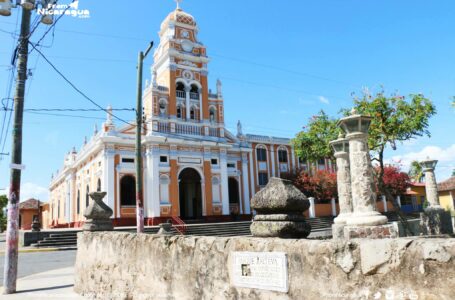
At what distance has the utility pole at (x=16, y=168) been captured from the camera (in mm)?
7555

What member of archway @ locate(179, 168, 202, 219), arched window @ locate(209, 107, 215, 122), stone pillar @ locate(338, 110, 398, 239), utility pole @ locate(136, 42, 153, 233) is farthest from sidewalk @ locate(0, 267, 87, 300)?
arched window @ locate(209, 107, 215, 122)

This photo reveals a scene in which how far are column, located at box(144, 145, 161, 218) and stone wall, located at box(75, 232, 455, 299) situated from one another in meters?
18.2

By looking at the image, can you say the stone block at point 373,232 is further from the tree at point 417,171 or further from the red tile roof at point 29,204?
the red tile roof at point 29,204

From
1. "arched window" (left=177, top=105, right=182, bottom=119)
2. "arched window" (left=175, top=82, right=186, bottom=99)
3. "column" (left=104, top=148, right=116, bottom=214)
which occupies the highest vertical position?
"arched window" (left=175, top=82, right=186, bottom=99)

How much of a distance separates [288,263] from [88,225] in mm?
5086

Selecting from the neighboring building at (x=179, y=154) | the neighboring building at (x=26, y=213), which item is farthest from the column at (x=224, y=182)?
the neighboring building at (x=26, y=213)

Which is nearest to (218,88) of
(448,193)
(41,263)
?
(41,263)

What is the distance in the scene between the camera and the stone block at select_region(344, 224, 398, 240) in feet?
26.6

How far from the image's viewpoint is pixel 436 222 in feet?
49.2

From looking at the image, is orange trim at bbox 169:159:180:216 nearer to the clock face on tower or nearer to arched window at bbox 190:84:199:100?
arched window at bbox 190:84:199:100

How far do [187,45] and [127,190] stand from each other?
11.7m

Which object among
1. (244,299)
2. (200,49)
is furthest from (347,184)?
(200,49)

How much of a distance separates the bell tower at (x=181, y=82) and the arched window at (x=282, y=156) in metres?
6.72

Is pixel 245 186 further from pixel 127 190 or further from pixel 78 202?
pixel 78 202
